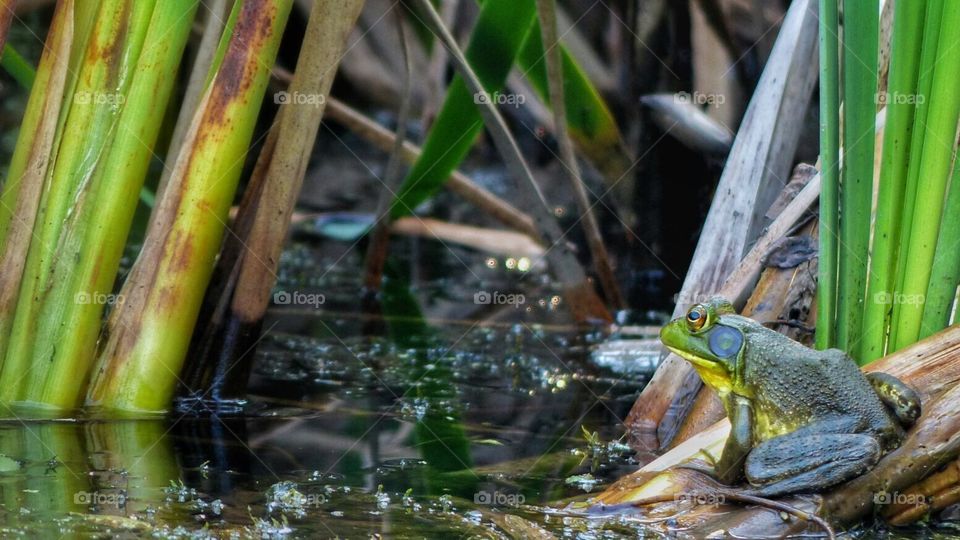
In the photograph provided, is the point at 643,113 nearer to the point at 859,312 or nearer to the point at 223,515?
the point at 859,312

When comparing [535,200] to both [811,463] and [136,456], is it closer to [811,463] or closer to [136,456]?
[136,456]

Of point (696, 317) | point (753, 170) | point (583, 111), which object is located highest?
point (583, 111)

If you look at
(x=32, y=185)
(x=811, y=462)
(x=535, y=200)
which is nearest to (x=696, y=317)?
(x=811, y=462)

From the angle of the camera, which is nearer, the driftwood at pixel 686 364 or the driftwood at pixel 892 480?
the driftwood at pixel 892 480

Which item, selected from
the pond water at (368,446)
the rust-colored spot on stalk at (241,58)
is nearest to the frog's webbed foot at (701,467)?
the pond water at (368,446)

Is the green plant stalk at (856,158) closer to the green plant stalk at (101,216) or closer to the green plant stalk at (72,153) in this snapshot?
the green plant stalk at (101,216)

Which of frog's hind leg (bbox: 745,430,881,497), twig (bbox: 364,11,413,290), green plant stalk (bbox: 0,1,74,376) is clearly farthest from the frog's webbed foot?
twig (bbox: 364,11,413,290)
